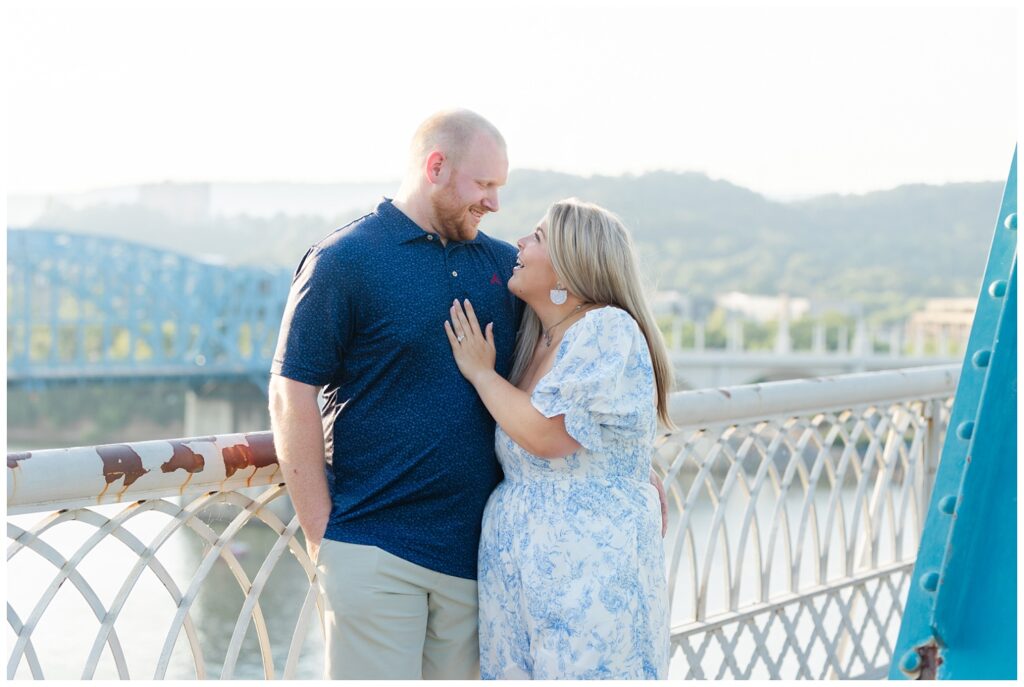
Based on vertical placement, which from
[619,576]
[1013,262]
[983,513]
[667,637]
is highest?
[1013,262]

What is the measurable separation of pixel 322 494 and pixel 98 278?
7191 centimetres

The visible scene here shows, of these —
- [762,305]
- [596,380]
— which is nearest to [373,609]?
[596,380]

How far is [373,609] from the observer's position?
231cm

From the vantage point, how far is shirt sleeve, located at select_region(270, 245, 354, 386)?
2.28 meters

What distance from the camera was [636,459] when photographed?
241 cm

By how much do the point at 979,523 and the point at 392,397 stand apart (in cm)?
144

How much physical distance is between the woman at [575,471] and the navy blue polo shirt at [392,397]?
5 centimetres

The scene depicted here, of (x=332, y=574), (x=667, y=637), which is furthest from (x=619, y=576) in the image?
(x=332, y=574)

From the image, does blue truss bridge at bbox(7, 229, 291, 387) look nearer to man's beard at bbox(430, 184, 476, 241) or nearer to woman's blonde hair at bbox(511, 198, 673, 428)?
man's beard at bbox(430, 184, 476, 241)

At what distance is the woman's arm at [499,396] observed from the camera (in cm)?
229

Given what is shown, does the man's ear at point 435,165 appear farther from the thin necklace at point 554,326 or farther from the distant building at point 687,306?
the distant building at point 687,306

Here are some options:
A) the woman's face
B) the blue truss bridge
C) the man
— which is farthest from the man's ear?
the blue truss bridge

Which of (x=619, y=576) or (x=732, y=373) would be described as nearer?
(x=619, y=576)

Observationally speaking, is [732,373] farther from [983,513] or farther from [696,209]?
[983,513]
